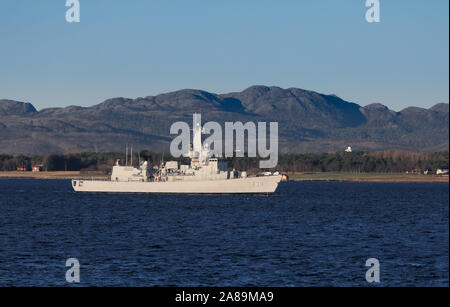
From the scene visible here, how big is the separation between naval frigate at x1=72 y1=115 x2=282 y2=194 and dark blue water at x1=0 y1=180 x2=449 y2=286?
3455cm

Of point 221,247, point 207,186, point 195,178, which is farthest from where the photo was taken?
point 195,178

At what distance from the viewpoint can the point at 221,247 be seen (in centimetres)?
5291

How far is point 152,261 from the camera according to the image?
45.2 m

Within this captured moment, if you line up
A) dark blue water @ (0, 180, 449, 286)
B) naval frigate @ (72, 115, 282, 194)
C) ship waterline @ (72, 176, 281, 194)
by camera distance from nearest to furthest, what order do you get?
dark blue water @ (0, 180, 449, 286) < ship waterline @ (72, 176, 281, 194) < naval frigate @ (72, 115, 282, 194)

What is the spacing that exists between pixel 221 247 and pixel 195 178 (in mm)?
74443

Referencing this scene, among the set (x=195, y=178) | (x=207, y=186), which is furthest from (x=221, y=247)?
(x=195, y=178)

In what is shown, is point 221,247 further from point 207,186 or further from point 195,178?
point 195,178

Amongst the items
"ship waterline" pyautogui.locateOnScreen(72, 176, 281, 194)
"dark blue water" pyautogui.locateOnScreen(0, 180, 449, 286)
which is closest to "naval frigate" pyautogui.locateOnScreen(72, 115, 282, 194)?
"ship waterline" pyautogui.locateOnScreen(72, 176, 281, 194)

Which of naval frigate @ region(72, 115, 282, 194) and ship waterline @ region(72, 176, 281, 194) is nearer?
ship waterline @ region(72, 176, 281, 194)

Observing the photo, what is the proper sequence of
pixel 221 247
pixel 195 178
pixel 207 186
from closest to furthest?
1. pixel 221 247
2. pixel 207 186
3. pixel 195 178

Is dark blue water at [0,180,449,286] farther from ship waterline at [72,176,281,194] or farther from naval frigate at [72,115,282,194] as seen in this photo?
naval frigate at [72,115,282,194]

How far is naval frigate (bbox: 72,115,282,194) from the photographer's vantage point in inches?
4956
